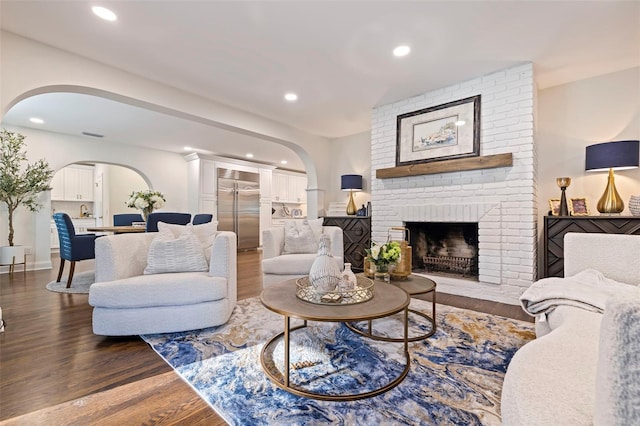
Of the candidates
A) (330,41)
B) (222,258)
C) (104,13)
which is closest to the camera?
(104,13)

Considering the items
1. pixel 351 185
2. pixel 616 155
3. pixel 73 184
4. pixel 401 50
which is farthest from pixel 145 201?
pixel 616 155

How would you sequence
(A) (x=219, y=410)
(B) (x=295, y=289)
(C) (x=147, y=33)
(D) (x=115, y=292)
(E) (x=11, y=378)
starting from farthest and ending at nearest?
1. (C) (x=147, y=33)
2. (D) (x=115, y=292)
3. (B) (x=295, y=289)
4. (E) (x=11, y=378)
5. (A) (x=219, y=410)

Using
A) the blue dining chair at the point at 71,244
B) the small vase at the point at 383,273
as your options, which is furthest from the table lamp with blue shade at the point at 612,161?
the blue dining chair at the point at 71,244

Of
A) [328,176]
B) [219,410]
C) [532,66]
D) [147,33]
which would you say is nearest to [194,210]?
[328,176]

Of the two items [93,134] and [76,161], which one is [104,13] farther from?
[76,161]

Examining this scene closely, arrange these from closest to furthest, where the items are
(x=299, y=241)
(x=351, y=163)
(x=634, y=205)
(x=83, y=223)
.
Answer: (x=634, y=205) → (x=299, y=241) → (x=351, y=163) → (x=83, y=223)

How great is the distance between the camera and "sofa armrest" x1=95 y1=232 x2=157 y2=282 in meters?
2.17

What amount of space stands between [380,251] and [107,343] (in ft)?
6.87

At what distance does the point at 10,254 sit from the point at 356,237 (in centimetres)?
507

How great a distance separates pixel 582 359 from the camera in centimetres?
90

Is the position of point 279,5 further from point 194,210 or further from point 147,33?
point 194,210

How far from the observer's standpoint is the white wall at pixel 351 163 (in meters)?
5.11

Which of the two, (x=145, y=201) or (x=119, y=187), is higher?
(x=119, y=187)

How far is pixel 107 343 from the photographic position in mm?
2045
